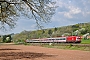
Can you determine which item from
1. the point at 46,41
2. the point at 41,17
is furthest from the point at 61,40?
the point at 41,17

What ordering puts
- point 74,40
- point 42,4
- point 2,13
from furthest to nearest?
1. point 74,40
2. point 2,13
3. point 42,4

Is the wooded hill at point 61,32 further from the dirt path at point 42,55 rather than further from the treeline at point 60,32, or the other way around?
the dirt path at point 42,55

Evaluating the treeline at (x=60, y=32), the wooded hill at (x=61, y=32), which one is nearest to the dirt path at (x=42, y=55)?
the wooded hill at (x=61, y=32)

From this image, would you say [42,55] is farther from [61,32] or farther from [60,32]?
[61,32]

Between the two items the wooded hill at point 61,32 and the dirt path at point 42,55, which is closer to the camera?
the dirt path at point 42,55

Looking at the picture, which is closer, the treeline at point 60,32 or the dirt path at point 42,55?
the dirt path at point 42,55

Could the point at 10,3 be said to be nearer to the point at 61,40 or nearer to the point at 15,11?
the point at 15,11

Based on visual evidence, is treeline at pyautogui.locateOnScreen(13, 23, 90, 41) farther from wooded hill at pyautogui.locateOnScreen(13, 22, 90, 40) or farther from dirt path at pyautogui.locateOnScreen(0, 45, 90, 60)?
dirt path at pyautogui.locateOnScreen(0, 45, 90, 60)

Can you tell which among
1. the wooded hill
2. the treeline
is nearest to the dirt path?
the wooded hill

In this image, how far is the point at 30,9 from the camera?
24422mm

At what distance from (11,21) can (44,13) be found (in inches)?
329

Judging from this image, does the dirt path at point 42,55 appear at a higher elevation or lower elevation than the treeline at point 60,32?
lower

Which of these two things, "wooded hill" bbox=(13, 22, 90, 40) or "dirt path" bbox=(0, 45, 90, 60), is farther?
"wooded hill" bbox=(13, 22, 90, 40)

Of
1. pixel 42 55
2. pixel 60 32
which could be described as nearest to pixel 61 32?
pixel 60 32
